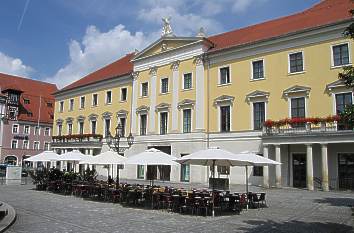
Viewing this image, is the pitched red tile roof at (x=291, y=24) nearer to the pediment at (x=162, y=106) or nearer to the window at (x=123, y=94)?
the pediment at (x=162, y=106)

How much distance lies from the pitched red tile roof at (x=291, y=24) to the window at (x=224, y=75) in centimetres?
185

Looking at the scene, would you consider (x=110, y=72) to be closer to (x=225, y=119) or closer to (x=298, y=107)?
(x=225, y=119)

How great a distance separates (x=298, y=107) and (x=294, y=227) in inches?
679

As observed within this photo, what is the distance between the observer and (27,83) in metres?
76.5

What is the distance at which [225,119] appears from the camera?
32188mm

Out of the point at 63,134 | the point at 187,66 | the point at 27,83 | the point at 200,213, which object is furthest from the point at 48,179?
the point at 27,83

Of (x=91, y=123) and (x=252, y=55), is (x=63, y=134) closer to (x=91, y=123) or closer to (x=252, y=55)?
(x=91, y=123)

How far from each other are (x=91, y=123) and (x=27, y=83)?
37.4 meters

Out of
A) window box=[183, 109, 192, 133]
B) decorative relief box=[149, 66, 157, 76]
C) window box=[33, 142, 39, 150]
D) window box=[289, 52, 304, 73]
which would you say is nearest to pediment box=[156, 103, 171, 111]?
window box=[183, 109, 192, 133]

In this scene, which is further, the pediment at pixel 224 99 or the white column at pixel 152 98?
the white column at pixel 152 98

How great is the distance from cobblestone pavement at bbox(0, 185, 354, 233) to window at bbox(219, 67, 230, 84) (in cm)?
1631

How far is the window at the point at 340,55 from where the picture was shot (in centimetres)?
2578

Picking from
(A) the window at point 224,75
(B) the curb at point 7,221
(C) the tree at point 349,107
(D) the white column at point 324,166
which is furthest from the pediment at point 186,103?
(C) the tree at point 349,107

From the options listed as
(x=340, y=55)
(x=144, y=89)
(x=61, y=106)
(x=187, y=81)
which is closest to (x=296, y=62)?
(x=340, y=55)
